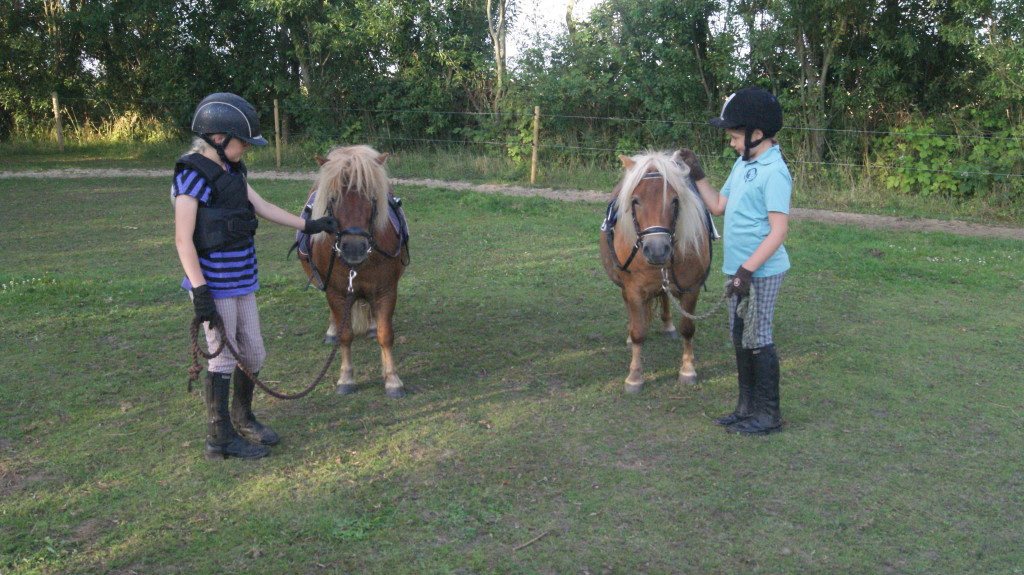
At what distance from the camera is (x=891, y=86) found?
44.4 feet

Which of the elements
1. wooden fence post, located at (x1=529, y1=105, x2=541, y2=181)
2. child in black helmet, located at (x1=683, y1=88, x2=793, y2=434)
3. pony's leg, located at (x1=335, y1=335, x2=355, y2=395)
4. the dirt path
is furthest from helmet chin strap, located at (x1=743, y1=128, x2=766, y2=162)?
wooden fence post, located at (x1=529, y1=105, x2=541, y2=181)

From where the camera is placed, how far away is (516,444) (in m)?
4.25

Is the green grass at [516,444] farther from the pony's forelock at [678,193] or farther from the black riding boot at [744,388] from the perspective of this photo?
the pony's forelock at [678,193]

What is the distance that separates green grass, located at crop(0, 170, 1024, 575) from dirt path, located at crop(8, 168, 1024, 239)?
3.34 meters

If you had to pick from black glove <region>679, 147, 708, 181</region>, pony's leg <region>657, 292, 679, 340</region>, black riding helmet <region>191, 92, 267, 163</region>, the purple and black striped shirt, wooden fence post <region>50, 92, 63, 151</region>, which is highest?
wooden fence post <region>50, 92, 63, 151</region>

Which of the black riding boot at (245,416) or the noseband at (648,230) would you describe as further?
the noseband at (648,230)

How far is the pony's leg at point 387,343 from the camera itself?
494 centimetres

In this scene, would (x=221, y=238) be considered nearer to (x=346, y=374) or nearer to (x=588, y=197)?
(x=346, y=374)

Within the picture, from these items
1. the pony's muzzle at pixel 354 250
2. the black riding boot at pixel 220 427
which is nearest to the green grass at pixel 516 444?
the black riding boot at pixel 220 427

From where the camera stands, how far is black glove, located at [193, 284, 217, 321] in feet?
11.7

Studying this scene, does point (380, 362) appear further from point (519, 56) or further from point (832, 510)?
point (519, 56)

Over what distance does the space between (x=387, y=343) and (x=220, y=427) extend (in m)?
1.29

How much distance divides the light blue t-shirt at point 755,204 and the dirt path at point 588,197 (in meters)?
8.05

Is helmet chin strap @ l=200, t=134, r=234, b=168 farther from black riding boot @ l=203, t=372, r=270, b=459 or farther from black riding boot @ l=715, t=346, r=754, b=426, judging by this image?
black riding boot @ l=715, t=346, r=754, b=426
